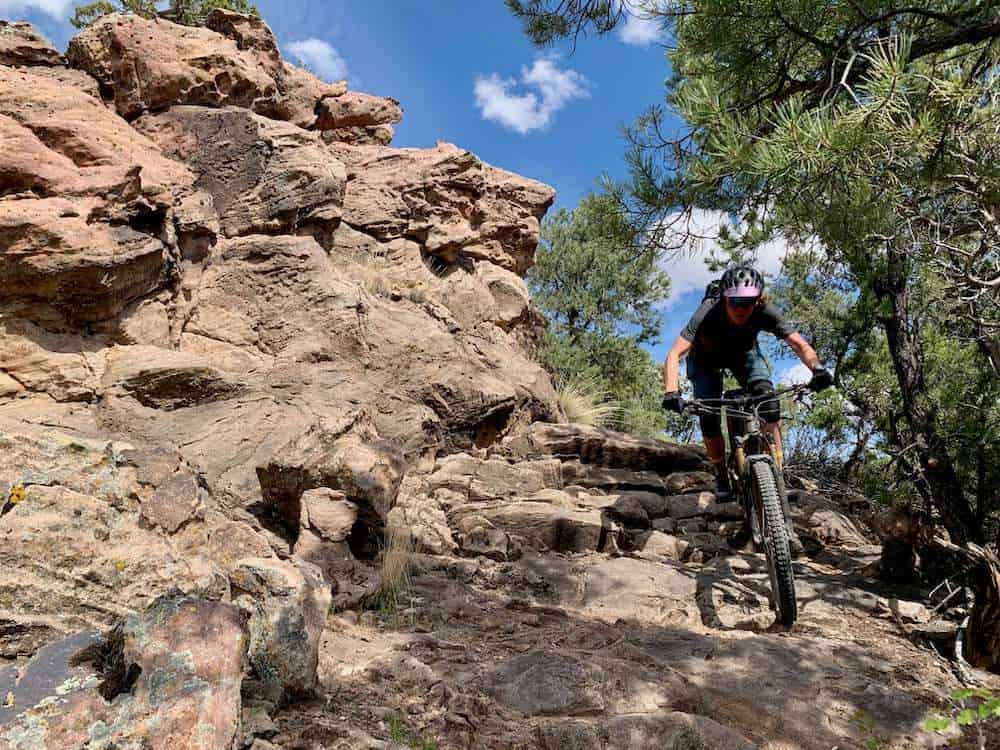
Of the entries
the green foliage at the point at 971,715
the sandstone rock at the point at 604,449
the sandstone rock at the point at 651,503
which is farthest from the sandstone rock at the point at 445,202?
the green foliage at the point at 971,715

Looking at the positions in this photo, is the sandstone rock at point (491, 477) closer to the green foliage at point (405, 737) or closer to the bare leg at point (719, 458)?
the bare leg at point (719, 458)

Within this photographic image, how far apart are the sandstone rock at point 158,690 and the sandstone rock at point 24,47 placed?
9.32m

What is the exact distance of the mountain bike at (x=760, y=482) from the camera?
4.35 meters

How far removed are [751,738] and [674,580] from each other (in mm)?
2574

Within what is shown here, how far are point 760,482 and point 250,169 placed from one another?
7.32 m

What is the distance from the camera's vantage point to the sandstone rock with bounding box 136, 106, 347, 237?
→ 8.72 m

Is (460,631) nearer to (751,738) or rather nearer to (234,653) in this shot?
(751,738)

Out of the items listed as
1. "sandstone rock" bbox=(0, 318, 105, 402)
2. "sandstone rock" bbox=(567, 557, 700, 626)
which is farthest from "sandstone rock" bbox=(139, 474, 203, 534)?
"sandstone rock" bbox=(0, 318, 105, 402)

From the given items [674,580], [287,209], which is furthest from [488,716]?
[287,209]

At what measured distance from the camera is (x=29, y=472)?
9.25 ft

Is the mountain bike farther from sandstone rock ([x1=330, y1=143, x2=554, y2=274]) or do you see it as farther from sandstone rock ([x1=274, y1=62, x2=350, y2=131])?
sandstone rock ([x1=274, y1=62, x2=350, y2=131])

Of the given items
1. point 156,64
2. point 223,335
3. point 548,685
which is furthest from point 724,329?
point 156,64

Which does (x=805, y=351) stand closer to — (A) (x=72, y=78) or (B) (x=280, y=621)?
(B) (x=280, y=621)

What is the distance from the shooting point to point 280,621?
265 cm
